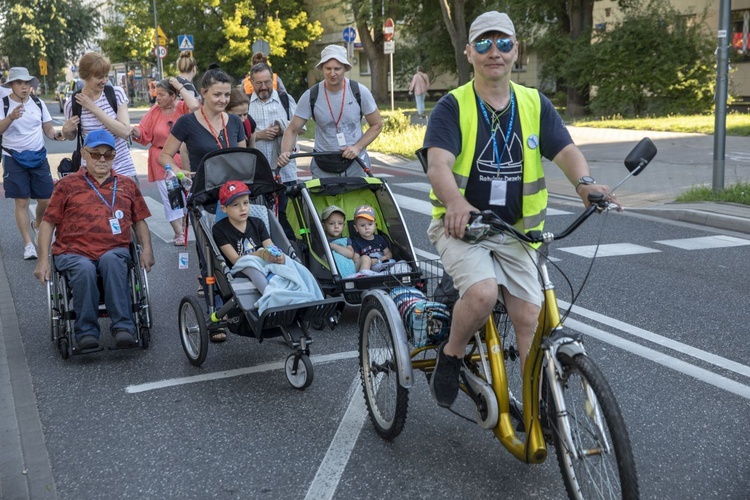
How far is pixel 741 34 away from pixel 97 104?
90.6 feet

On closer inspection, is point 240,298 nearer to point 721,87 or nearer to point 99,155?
point 99,155

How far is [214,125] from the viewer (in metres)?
7.00

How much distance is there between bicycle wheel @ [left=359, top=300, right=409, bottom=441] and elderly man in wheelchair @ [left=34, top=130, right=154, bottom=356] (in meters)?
1.96

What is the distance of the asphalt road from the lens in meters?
3.86

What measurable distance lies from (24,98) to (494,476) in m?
6.92

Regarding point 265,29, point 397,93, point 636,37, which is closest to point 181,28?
point 265,29

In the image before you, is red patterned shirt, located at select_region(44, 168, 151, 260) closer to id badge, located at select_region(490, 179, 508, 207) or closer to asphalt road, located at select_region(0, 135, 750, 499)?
asphalt road, located at select_region(0, 135, 750, 499)

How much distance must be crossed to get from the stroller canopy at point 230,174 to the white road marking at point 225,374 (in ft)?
4.05

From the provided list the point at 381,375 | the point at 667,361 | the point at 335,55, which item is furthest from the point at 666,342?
the point at 335,55

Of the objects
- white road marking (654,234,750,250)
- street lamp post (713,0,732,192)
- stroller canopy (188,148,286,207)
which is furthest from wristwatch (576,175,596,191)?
street lamp post (713,0,732,192)

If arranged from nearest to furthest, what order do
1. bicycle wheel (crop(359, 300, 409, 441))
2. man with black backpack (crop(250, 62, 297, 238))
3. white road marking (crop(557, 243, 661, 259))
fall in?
bicycle wheel (crop(359, 300, 409, 441)) < man with black backpack (crop(250, 62, 297, 238)) < white road marking (crop(557, 243, 661, 259))

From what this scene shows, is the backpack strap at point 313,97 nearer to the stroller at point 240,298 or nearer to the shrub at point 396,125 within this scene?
the stroller at point 240,298

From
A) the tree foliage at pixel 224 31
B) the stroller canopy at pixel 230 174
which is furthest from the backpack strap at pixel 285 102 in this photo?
the tree foliage at pixel 224 31

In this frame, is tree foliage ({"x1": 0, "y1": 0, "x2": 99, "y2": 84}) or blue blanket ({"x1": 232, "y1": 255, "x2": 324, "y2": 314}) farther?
tree foliage ({"x1": 0, "y1": 0, "x2": 99, "y2": 84})
